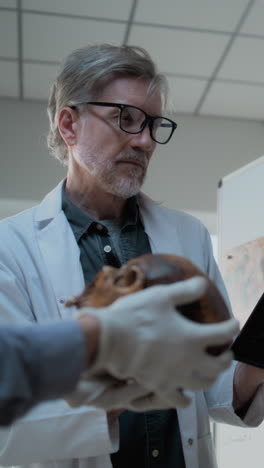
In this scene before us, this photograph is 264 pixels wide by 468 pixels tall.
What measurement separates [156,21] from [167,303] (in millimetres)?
2708

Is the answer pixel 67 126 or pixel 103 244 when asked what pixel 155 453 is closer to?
pixel 103 244

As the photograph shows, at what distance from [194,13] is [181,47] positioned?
0.31m

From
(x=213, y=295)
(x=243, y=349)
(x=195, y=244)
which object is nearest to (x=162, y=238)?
(x=195, y=244)

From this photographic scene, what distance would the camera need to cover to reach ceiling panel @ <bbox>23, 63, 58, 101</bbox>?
342 centimetres

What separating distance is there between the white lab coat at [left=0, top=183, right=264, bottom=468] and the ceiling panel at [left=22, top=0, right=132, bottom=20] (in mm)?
1860

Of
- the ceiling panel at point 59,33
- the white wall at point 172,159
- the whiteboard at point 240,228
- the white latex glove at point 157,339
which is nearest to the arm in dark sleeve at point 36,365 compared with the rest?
the white latex glove at point 157,339

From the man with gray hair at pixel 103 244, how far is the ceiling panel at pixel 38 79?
2103 mm

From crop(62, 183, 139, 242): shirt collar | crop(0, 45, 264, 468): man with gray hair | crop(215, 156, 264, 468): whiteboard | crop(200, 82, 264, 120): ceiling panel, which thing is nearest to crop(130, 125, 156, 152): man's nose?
crop(0, 45, 264, 468): man with gray hair

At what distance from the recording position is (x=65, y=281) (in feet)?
3.65

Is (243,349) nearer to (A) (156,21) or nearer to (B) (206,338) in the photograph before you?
(B) (206,338)

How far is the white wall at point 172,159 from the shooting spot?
375cm

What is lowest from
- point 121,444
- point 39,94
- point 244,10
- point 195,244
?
point 39,94

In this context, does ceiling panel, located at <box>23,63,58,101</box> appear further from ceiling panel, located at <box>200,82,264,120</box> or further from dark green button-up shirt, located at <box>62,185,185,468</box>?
dark green button-up shirt, located at <box>62,185,185,468</box>

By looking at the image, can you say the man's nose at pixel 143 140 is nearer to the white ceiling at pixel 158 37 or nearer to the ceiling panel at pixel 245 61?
the white ceiling at pixel 158 37
